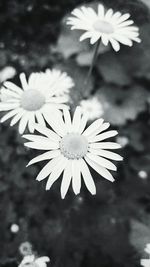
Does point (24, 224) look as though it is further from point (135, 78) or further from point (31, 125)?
point (135, 78)

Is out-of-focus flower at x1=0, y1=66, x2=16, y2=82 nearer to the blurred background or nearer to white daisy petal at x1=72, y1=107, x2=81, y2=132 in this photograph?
the blurred background

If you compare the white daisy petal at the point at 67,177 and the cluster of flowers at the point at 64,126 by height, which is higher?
the cluster of flowers at the point at 64,126

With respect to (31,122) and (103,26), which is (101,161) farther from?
(103,26)

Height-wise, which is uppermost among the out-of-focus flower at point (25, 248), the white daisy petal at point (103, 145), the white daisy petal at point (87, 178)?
the white daisy petal at point (103, 145)

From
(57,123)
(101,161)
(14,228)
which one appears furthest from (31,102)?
(14,228)

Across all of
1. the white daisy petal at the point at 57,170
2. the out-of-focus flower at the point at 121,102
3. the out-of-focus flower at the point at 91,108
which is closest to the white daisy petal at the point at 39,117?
the white daisy petal at the point at 57,170

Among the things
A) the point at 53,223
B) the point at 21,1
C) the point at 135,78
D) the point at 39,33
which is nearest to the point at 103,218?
the point at 53,223

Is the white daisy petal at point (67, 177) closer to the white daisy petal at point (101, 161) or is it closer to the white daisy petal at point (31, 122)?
the white daisy petal at point (101, 161)
